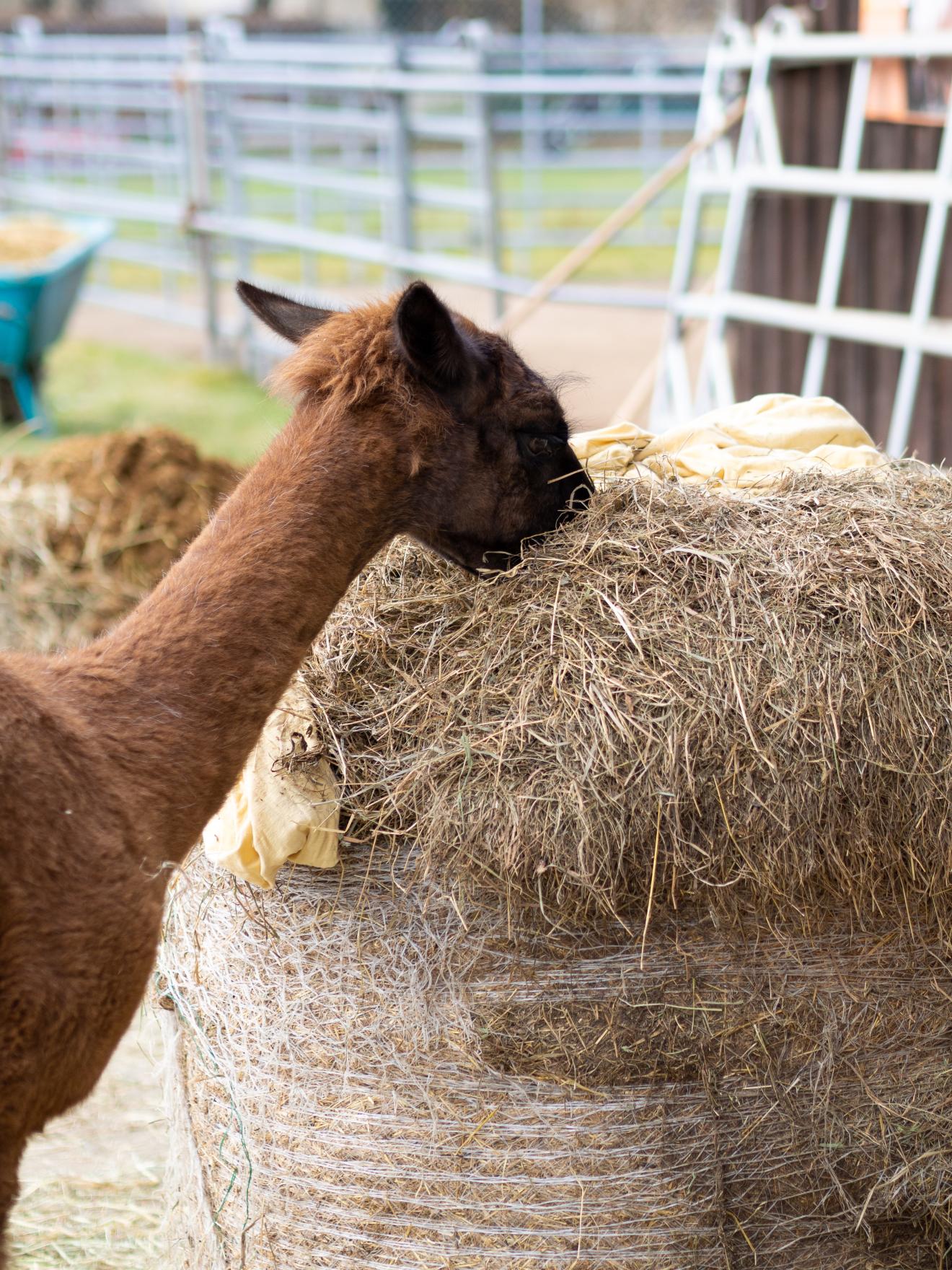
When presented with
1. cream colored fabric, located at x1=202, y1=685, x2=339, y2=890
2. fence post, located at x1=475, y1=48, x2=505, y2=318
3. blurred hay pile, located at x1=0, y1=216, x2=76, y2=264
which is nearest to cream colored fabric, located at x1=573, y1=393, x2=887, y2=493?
cream colored fabric, located at x1=202, y1=685, x2=339, y2=890

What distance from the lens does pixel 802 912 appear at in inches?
92.5

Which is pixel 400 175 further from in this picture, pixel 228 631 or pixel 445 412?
pixel 228 631

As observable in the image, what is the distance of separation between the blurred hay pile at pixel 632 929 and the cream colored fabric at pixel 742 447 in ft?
1.22

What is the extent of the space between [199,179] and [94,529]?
7814mm

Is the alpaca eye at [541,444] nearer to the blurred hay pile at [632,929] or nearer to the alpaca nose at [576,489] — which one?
the alpaca nose at [576,489]

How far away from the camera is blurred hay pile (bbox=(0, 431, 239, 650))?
5.70 meters

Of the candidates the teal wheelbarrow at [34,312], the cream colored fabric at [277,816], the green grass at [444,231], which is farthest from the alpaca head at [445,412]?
the green grass at [444,231]

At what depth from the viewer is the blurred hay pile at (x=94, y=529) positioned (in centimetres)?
570

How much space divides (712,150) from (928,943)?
579 centimetres

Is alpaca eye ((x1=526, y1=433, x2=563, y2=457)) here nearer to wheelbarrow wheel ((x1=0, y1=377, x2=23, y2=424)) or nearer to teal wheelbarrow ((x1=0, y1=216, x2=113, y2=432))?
teal wheelbarrow ((x1=0, y1=216, x2=113, y2=432))

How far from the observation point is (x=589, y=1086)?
2381 mm

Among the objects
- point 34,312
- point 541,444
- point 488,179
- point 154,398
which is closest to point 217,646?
point 541,444

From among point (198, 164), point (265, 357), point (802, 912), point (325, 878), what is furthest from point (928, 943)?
point (198, 164)

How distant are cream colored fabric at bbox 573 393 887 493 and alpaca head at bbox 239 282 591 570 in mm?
304
